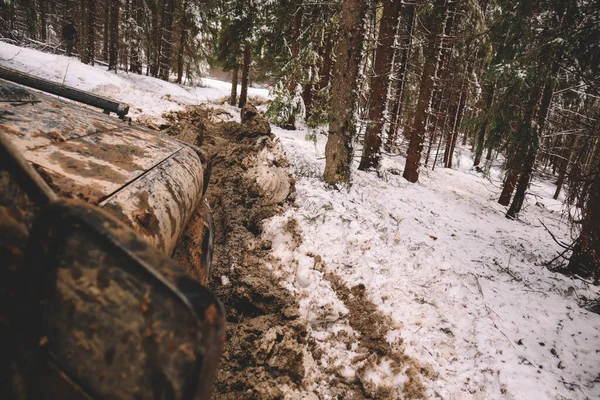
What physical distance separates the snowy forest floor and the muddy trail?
0.01 meters

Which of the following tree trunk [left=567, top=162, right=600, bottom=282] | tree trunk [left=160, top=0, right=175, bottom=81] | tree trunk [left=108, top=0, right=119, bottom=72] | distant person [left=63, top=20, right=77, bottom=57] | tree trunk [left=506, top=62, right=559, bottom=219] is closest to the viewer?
tree trunk [left=567, top=162, right=600, bottom=282]

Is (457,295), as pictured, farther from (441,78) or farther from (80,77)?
(80,77)

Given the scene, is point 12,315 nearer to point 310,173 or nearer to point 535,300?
point 535,300

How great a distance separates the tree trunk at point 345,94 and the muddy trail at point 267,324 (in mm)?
1726

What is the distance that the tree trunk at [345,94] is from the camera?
5457 millimetres

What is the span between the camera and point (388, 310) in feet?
11.8

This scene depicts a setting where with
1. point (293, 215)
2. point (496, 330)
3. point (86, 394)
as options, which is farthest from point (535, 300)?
point (86, 394)

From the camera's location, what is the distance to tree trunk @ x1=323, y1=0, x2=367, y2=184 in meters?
5.46

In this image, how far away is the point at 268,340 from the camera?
9.54ft

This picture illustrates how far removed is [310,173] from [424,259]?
3.01 metres

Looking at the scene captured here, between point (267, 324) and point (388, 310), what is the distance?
151 centimetres

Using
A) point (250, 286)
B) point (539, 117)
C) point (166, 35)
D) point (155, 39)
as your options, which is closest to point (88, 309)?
point (250, 286)

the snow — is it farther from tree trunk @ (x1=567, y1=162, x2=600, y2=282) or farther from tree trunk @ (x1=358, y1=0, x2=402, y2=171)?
tree trunk @ (x1=567, y1=162, x2=600, y2=282)

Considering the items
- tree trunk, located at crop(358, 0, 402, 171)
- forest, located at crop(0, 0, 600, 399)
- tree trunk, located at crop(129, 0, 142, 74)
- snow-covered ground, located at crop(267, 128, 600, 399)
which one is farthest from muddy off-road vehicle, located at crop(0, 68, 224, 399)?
tree trunk, located at crop(129, 0, 142, 74)
